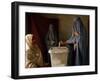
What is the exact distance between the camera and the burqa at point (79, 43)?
1.61 metres

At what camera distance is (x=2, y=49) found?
57.3 inches

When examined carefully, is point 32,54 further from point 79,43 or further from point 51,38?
point 79,43

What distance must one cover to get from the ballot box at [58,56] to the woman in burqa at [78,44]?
4 cm

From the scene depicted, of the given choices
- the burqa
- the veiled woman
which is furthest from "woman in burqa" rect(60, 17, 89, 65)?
the veiled woman

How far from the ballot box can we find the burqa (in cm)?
6

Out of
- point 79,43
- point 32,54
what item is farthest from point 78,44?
point 32,54

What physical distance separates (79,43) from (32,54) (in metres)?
0.30

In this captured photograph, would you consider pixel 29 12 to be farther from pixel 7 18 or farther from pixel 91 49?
pixel 91 49

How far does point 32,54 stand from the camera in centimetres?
150

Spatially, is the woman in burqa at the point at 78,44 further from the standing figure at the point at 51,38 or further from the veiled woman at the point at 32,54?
the veiled woman at the point at 32,54

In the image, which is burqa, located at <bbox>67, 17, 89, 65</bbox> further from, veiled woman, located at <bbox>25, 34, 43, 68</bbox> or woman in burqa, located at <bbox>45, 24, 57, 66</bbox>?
veiled woman, located at <bbox>25, 34, 43, 68</bbox>

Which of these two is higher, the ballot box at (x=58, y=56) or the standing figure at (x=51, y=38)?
the standing figure at (x=51, y=38)

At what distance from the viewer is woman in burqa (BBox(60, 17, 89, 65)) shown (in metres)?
1.61

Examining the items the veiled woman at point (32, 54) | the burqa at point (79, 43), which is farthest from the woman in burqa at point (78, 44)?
the veiled woman at point (32, 54)
